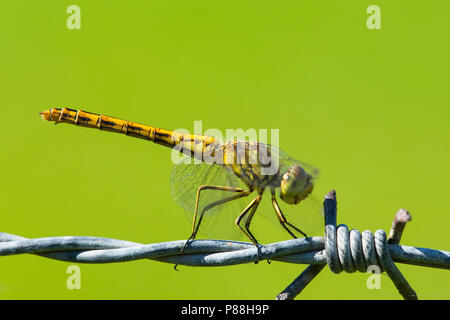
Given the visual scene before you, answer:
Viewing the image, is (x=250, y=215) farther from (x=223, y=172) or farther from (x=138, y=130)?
(x=138, y=130)

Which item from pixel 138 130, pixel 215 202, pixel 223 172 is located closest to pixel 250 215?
pixel 215 202

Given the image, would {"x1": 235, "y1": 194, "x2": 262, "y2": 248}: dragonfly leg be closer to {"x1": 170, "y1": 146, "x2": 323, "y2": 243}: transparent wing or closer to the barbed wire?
{"x1": 170, "y1": 146, "x2": 323, "y2": 243}: transparent wing

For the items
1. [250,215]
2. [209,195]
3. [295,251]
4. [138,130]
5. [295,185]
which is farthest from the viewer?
[138,130]

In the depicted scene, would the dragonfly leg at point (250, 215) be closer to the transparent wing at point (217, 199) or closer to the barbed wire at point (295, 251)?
the transparent wing at point (217, 199)

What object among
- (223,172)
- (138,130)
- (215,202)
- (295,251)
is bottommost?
(295,251)

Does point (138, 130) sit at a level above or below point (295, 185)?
above

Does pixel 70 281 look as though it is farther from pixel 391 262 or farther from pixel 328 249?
pixel 391 262

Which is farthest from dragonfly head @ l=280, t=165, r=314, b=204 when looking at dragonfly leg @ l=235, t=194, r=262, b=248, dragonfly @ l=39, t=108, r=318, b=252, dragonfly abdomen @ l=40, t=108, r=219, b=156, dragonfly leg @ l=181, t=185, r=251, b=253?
dragonfly abdomen @ l=40, t=108, r=219, b=156
